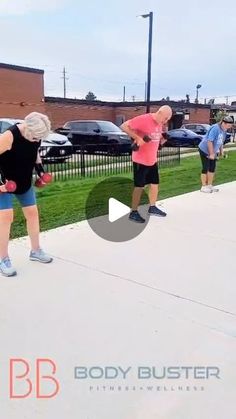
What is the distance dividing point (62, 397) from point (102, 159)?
9.55 m

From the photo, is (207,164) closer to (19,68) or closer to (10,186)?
(10,186)

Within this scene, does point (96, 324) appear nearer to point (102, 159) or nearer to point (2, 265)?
point (2, 265)

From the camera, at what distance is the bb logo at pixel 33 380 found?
2262 mm

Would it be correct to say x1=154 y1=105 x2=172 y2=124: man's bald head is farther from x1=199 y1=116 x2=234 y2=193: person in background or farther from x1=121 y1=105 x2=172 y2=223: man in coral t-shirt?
x1=199 y1=116 x2=234 y2=193: person in background

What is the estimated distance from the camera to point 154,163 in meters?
5.77

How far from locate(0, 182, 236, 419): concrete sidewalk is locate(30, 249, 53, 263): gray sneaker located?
3.5 inches

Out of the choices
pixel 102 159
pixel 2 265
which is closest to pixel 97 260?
pixel 2 265

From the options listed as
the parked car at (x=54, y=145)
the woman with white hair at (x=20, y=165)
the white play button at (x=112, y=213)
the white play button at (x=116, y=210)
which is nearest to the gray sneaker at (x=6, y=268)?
the woman with white hair at (x=20, y=165)

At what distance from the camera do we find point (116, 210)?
243 inches

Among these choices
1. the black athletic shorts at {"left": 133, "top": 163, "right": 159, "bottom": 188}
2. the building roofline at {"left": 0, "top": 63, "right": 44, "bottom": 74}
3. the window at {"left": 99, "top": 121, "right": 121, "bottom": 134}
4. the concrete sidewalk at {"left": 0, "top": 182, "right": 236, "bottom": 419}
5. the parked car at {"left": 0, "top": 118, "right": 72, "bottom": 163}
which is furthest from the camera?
the building roofline at {"left": 0, "top": 63, "right": 44, "bottom": 74}

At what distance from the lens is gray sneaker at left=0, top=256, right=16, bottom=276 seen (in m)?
3.68

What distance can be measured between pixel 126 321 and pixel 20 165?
1.59 m

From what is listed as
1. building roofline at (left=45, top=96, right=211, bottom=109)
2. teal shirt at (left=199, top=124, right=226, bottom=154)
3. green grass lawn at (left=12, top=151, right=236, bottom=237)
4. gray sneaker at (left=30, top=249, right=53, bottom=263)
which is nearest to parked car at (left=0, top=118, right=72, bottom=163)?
green grass lawn at (left=12, top=151, right=236, bottom=237)

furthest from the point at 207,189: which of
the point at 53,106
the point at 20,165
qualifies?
the point at 53,106
